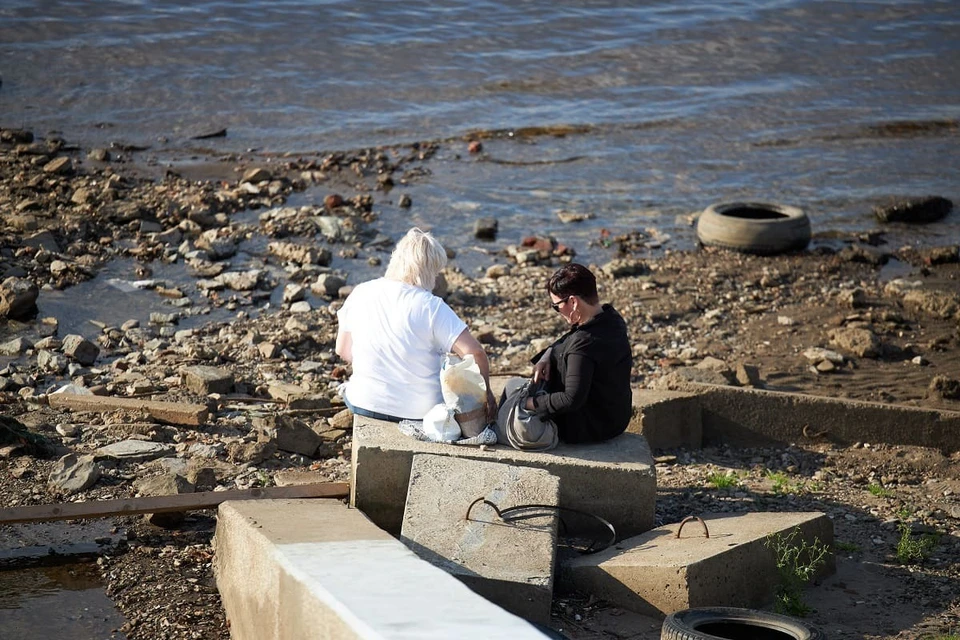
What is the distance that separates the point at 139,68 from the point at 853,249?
14241 millimetres

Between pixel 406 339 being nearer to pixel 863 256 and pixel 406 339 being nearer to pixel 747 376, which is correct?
pixel 747 376

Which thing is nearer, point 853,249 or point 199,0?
point 853,249

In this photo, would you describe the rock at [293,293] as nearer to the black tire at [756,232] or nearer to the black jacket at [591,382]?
the black jacket at [591,382]

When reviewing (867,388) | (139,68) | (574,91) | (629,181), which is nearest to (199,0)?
(139,68)

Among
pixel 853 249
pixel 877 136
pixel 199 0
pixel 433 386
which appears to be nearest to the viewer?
pixel 433 386

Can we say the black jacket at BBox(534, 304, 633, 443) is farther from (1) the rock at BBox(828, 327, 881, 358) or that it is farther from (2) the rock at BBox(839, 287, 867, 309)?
(2) the rock at BBox(839, 287, 867, 309)

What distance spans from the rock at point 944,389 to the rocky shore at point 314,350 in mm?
31

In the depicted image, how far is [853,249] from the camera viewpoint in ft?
42.1

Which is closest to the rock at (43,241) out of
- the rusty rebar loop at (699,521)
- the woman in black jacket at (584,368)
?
the woman in black jacket at (584,368)

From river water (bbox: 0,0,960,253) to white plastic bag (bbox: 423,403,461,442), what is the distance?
22.4 ft

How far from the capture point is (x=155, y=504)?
19.1 feet

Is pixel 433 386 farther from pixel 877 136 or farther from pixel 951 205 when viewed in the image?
pixel 877 136

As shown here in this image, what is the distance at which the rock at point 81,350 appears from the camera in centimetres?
873

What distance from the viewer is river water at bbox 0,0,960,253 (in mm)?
15609
